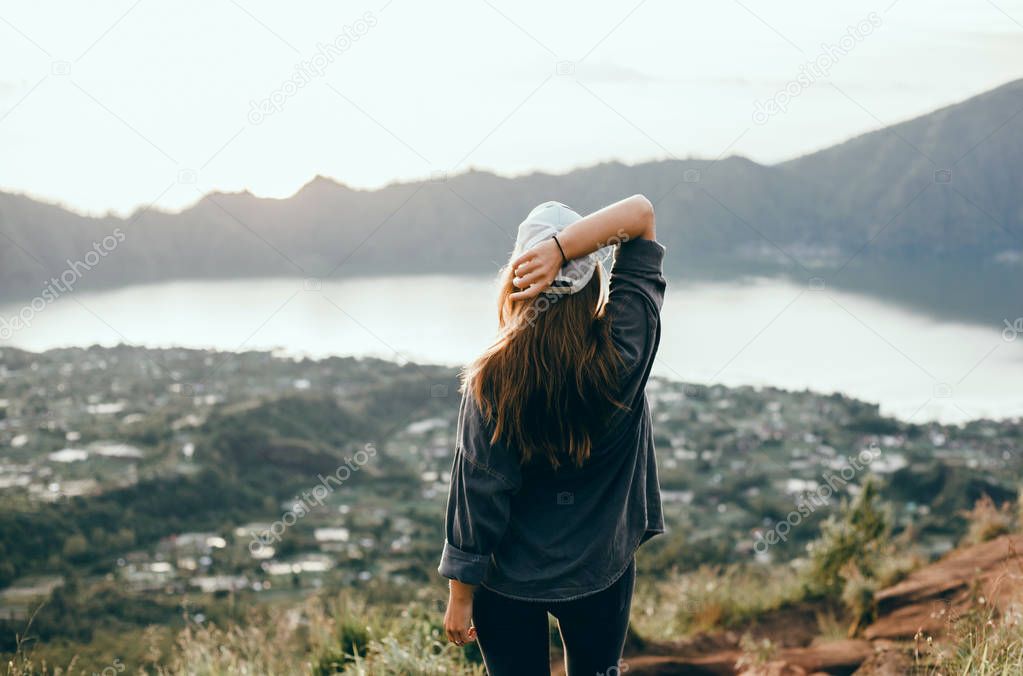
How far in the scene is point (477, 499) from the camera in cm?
104

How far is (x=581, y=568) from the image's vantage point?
1083 mm

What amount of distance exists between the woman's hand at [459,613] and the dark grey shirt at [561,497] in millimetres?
29

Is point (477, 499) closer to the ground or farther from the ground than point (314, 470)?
farther from the ground

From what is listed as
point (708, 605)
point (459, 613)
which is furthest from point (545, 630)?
point (708, 605)

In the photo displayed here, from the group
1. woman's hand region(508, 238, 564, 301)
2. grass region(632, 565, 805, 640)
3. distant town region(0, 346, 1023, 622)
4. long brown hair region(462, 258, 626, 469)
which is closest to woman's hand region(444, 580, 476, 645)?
long brown hair region(462, 258, 626, 469)

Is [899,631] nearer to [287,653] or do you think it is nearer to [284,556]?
[287,653]

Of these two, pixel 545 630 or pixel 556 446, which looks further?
pixel 545 630

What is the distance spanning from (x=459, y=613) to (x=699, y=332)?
19.1m

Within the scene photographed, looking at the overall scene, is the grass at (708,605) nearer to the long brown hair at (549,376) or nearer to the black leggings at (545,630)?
the black leggings at (545,630)

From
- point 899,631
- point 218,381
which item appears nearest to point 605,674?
point 899,631

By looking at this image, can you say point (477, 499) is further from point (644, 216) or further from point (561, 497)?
point (644, 216)

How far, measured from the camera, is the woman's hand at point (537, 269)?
0.98m

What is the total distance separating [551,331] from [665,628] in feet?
8.75

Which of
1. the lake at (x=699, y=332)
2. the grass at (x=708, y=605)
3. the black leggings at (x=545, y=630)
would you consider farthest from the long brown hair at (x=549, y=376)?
the lake at (x=699, y=332)
